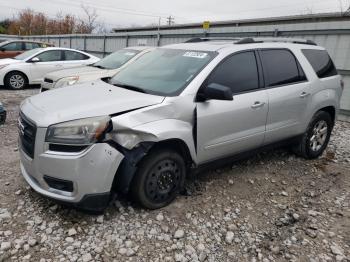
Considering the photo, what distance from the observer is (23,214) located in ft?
9.97

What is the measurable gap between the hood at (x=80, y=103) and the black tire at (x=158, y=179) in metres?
0.53

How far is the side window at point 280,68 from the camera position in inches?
155

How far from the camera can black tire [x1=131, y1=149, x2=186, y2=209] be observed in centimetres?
300

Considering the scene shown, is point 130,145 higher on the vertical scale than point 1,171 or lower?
higher

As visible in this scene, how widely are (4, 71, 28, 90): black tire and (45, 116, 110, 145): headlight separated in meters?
8.40

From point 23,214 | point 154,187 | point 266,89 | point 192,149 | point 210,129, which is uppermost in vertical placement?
point 266,89

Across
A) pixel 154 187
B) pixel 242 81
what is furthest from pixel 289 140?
pixel 154 187

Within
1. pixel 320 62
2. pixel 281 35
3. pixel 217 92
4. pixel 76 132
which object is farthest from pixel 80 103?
pixel 281 35

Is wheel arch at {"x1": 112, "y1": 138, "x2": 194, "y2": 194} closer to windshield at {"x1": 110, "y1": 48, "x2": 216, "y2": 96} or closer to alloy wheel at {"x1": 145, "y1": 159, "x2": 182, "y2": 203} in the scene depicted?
alloy wheel at {"x1": 145, "y1": 159, "x2": 182, "y2": 203}

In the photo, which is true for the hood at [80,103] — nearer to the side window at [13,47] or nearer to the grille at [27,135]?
the grille at [27,135]

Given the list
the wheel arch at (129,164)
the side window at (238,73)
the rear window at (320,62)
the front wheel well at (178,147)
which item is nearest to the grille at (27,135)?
the wheel arch at (129,164)

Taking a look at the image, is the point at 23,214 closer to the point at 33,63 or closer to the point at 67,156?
the point at 67,156

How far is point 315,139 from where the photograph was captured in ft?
15.9

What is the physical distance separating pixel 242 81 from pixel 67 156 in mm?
2140
